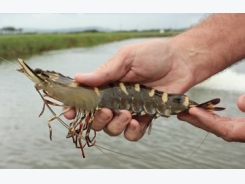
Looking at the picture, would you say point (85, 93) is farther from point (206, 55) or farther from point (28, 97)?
point (28, 97)

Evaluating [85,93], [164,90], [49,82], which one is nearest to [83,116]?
[85,93]

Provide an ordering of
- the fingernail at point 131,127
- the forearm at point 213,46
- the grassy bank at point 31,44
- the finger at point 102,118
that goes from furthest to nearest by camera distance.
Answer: the grassy bank at point 31,44 → the forearm at point 213,46 → the fingernail at point 131,127 → the finger at point 102,118

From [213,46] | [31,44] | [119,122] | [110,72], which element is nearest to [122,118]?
[119,122]

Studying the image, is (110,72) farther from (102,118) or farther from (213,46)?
(213,46)

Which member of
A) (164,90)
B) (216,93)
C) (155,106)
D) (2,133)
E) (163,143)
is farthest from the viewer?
(216,93)

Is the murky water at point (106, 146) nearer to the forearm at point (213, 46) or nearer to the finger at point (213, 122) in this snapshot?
the forearm at point (213, 46)

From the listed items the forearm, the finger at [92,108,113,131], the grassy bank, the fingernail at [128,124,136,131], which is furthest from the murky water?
the grassy bank

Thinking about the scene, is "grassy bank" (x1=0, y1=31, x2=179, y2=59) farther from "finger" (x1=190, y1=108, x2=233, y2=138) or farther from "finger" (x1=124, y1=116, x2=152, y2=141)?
"finger" (x1=190, y1=108, x2=233, y2=138)

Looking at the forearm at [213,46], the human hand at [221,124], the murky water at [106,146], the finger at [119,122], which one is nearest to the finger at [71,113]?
the finger at [119,122]
